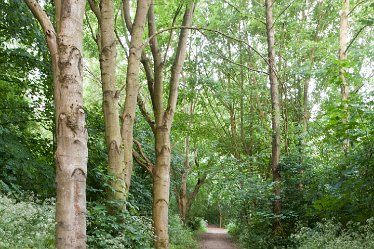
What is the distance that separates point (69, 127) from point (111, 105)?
3.23 metres

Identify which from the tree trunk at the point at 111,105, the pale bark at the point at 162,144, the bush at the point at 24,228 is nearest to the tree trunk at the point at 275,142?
the pale bark at the point at 162,144

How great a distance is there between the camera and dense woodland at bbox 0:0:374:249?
3.36m

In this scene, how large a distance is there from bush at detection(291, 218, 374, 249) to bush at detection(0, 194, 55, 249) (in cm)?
503

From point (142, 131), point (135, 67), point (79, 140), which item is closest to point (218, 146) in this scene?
point (142, 131)

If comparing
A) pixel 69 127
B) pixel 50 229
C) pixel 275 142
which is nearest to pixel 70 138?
pixel 69 127

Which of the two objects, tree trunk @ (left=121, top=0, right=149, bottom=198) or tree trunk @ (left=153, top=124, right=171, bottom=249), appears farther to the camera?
tree trunk @ (left=153, top=124, right=171, bottom=249)

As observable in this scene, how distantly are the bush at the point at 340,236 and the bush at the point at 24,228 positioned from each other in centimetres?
503

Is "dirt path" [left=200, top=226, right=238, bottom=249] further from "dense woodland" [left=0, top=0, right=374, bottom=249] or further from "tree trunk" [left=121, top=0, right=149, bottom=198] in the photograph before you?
"tree trunk" [left=121, top=0, right=149, bottom=198]

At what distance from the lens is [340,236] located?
7.91 meters

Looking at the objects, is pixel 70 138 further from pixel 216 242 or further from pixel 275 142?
pixel 216 242

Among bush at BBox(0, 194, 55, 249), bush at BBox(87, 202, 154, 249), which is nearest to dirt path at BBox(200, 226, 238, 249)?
bush at BBox(87, 202, 154, 249)

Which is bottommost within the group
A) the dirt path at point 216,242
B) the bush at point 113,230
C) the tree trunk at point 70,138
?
the dirt path at point 216,242

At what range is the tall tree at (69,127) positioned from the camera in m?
3.04

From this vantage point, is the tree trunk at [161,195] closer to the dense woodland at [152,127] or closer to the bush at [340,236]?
the dense woodland at [152,127]
